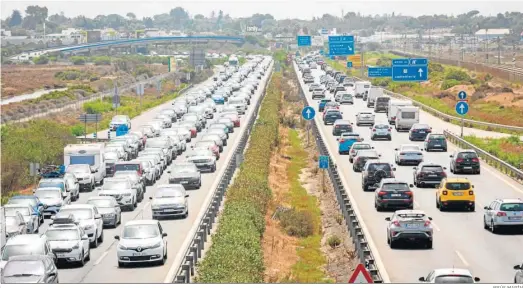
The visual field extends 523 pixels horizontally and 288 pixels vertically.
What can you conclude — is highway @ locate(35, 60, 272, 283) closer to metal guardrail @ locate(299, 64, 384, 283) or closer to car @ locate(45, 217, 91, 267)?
car @ locate(45, 217, 91, 267)

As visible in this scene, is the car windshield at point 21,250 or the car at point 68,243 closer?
the car windshield at point 21,250

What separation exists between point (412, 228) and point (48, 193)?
52.4ft

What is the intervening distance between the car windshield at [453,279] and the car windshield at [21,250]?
10.8 metres

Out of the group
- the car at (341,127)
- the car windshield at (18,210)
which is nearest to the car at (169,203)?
the car windshield at (18,210)

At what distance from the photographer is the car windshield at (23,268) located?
2386 centimetres

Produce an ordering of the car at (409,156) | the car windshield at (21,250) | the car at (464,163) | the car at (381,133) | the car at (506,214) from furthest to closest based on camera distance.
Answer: the car at (381,133) → the car at (409,156) → the car at (464,163) → the car at (506,214) → the car windshield at (21,250)

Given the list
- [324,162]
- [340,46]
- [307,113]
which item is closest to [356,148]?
[307,113]

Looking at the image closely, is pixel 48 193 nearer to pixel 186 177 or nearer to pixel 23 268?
pixel 186 177

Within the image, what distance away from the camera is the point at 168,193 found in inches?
1563

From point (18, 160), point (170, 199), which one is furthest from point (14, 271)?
point (18, 160)

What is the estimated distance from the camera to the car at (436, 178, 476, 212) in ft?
127

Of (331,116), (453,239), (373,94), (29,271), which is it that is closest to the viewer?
(29,271)

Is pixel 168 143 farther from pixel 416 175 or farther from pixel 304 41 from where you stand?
pixel 304 41

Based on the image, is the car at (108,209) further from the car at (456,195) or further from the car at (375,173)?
the car at (375,173)
